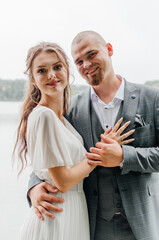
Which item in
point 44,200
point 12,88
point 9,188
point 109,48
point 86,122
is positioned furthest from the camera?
point 9,188

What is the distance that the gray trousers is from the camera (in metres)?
1.31

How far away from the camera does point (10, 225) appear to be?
2.54 meters

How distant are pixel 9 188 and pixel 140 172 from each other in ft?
6.32

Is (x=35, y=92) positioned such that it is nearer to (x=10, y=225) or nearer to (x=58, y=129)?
(x=58, y=129)

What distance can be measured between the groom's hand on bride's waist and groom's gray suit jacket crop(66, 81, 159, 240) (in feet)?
0.70

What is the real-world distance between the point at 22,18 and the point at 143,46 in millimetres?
1146

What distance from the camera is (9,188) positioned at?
2.79 meters

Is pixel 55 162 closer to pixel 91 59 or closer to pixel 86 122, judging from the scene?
pixel 86 122

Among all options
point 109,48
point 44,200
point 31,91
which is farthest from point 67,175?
point 109,48

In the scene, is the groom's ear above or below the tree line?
above

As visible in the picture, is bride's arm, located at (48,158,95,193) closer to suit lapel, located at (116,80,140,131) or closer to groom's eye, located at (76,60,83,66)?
suit lapel, located at (116,80,140,131)

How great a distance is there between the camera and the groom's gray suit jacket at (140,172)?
1.24m

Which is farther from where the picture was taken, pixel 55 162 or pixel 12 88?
pixel 12 88

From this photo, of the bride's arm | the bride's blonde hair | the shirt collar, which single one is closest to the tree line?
the bride's blonde hair
